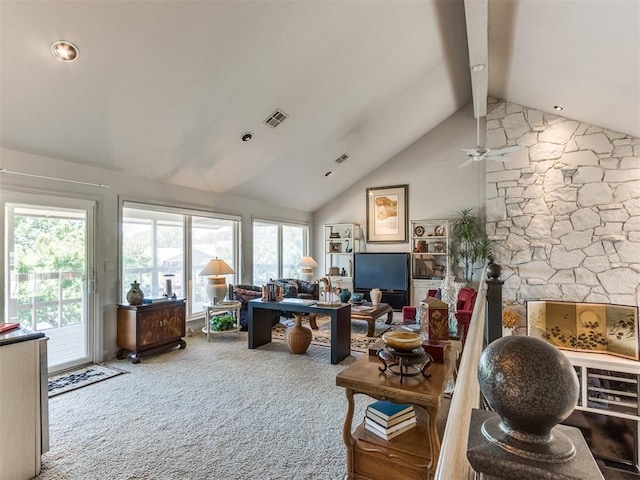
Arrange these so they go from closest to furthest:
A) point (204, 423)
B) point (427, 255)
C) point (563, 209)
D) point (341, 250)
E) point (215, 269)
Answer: point (204, 423)
point (215, 269)
point (563, 209)
point (427, 255)
point (341, 250)

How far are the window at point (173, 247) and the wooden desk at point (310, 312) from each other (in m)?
1.37

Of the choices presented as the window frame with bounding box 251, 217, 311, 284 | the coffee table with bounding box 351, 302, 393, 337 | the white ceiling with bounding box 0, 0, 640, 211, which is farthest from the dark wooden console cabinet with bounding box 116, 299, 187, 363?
the coffee table with bounding box 351, 302, 393, 337

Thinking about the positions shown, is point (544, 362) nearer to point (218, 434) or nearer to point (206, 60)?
point (218, 434)

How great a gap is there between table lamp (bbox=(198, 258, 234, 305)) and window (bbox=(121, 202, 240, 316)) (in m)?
0.51

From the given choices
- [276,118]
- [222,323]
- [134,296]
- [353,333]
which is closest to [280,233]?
[222,323]

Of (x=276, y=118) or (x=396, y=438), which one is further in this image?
(x=276, y=118)

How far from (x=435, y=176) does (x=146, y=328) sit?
6031 mm

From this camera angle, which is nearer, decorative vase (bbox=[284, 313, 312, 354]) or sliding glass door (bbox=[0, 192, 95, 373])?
sliding glass door (bbox=[0, 192, 95, 373])

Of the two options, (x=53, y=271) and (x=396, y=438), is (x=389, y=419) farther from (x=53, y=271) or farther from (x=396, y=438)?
(x=53, y=271)

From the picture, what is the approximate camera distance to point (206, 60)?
318cm

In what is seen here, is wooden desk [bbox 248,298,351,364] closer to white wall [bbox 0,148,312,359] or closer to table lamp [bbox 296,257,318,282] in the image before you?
white wall [bbox 0,148,312,359]

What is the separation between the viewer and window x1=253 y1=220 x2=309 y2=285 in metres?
6.91

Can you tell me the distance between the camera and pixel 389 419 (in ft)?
5.99

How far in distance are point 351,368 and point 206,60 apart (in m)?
3.05
